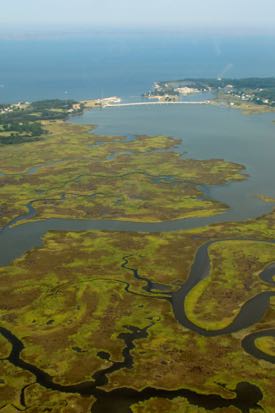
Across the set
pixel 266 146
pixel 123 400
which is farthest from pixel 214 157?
pixel 123 400

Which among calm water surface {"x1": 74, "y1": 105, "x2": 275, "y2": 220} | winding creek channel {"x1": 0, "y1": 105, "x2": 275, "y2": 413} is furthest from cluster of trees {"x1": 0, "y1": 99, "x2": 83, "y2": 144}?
winding creek channel {"x1": 0, "y1": 105, "x2": 275, "y2": 413}

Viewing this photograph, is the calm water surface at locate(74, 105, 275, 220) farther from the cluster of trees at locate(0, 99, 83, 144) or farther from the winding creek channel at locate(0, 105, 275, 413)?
the cluster of trees at locate(0, 99, 83, 144)

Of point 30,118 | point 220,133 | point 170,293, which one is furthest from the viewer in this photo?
point 30,118

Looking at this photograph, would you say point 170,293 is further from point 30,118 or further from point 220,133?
point 30,118

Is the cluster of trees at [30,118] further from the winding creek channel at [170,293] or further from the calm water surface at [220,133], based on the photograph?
the winding creek channel at [170,293]

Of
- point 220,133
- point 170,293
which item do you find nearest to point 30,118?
point 220,133

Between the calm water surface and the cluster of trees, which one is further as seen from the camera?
the cluster of trees

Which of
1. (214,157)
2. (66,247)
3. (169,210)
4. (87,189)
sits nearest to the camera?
(66,247)

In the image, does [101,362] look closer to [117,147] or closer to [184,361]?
[184,361]

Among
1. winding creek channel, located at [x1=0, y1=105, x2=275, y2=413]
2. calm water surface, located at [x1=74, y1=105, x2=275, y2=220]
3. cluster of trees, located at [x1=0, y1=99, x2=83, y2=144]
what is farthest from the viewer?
cluster of trees, located at [x1=0, y1=99, x2=83, y2=144]
